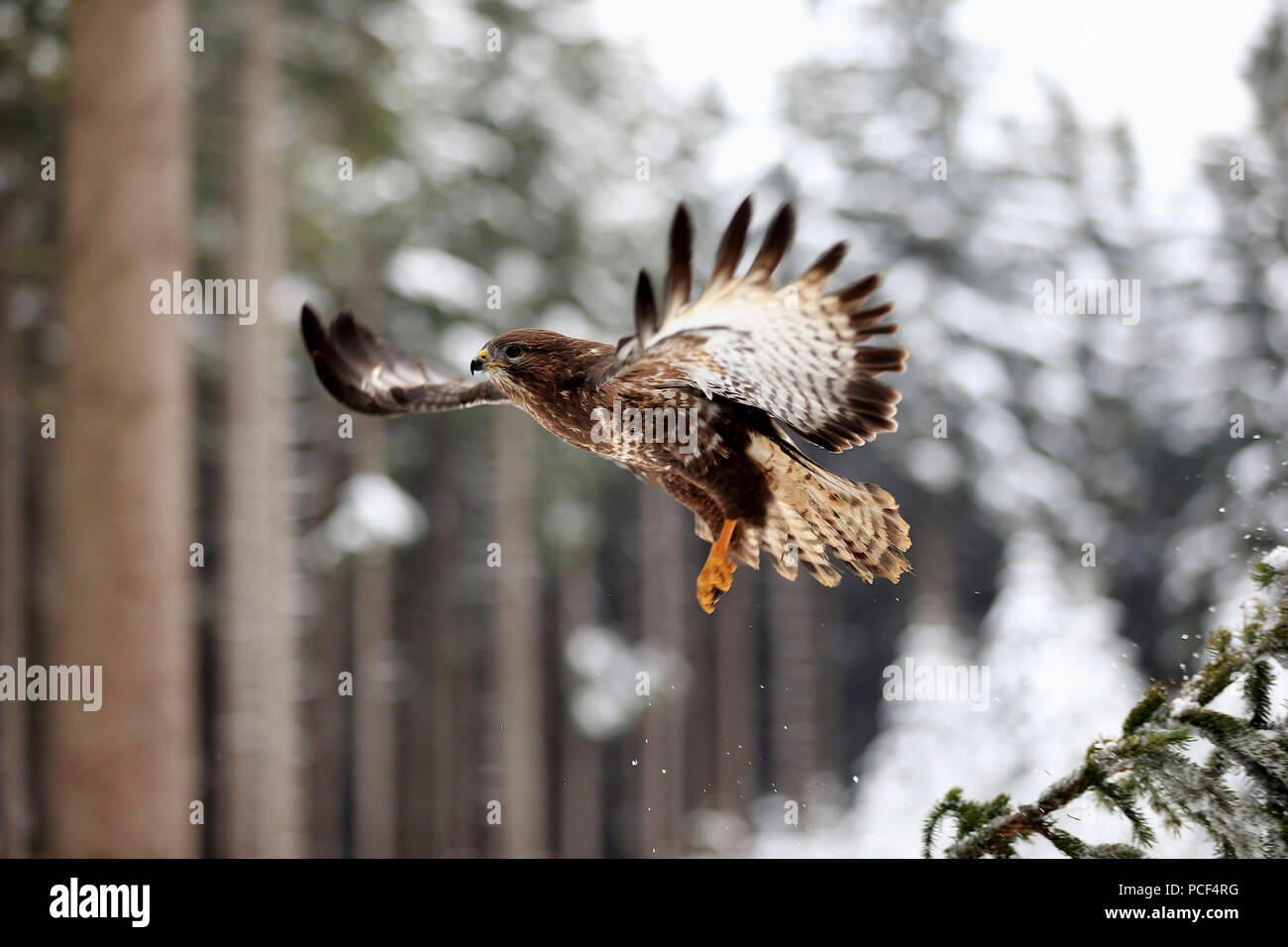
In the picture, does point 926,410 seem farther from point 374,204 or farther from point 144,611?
point 144,611

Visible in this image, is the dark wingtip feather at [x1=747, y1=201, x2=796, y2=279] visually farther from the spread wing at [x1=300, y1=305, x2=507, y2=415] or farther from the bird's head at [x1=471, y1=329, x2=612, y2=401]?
the spread wing at [x1=300, y1=305, x2=507, y2=415]

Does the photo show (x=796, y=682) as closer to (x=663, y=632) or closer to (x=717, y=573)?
(x=663, y=632)

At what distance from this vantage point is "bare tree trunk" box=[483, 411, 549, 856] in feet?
46.9

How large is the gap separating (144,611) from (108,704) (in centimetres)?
60

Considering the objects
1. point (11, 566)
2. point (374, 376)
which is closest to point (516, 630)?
point (11, 566)

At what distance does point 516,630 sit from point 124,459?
909 cm

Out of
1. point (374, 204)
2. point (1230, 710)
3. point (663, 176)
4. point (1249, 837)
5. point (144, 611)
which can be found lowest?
point (1249, 837)

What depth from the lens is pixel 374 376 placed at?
3648 millimetres

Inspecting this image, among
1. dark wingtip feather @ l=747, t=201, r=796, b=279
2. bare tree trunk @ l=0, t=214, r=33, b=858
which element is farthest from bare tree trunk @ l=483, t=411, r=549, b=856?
dark wingtip feather @ l=747, t=201, r=796, b=279

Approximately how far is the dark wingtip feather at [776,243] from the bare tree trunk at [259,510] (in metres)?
7.86

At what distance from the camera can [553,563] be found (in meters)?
16.8

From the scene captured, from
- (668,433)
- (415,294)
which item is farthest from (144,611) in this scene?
(415,294)

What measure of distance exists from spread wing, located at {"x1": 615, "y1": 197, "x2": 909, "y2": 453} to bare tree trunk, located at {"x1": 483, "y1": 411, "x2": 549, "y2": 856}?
11178mm

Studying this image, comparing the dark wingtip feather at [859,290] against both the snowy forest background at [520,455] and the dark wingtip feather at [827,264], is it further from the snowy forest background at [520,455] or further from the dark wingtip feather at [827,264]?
the snowy forest background at [520,455]
